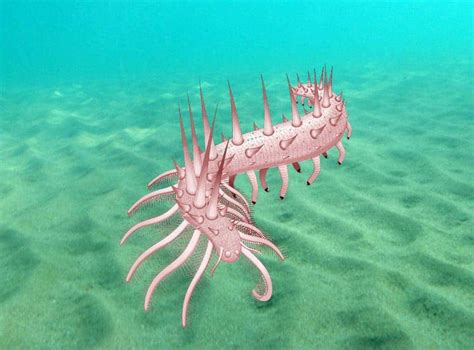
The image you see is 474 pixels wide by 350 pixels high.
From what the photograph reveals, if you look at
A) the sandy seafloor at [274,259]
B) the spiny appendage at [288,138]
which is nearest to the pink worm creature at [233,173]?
the spiny appendage at [288,138]

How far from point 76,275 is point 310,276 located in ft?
6.40

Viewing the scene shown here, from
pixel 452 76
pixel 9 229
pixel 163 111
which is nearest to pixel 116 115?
pixel 163 111

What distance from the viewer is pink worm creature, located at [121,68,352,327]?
1.75m

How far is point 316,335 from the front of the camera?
7.90ft

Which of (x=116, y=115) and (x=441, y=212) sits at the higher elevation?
(x=441, y=212)

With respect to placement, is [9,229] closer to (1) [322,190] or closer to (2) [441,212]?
(1) [322,190]

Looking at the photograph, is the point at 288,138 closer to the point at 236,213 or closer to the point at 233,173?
the point at 233,173

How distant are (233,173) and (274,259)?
141 centimetres

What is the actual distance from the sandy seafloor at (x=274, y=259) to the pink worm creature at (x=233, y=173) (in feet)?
0.68

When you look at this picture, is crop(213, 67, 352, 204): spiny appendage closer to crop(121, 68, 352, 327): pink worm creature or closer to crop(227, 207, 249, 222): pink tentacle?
crop(121, 68, 352, 327): pink worm creature

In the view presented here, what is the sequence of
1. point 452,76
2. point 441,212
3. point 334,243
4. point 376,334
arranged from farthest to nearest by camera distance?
point 452,76 → point 441,212 → point 334,243 → point 376,334

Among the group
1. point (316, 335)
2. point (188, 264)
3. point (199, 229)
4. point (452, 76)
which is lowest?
point (452, 76)

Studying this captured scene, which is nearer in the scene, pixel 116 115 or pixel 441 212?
pixel 441 212

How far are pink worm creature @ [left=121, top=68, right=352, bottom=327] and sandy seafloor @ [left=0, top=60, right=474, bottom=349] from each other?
8.1 inches
